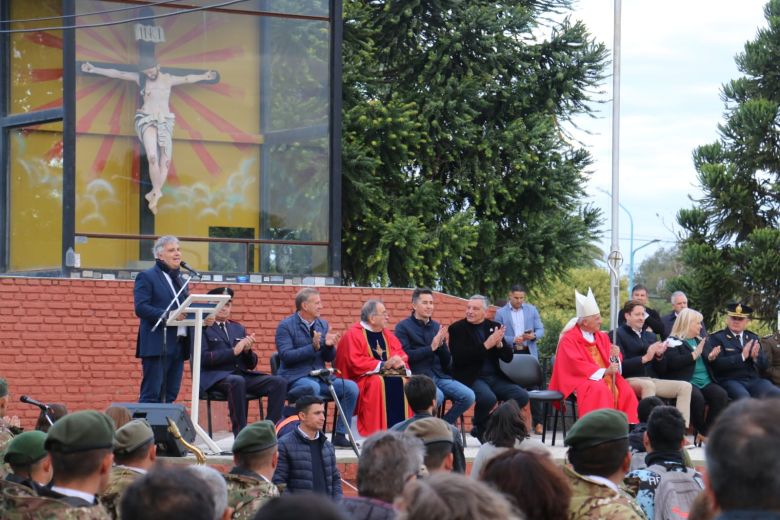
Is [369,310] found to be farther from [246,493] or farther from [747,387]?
[246,493]

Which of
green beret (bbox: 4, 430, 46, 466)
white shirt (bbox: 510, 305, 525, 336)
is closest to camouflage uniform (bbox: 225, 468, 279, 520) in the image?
green beret (bbox: 4, 430, 46, 466)

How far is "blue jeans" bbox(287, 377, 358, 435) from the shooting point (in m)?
12.1

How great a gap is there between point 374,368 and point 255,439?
18.7 ft

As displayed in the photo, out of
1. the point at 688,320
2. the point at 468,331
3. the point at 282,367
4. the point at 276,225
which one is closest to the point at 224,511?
the point at 282,367

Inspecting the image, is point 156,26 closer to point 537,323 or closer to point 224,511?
point 537,323

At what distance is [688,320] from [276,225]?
5308mm

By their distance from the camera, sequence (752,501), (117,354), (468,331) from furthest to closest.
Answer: (117,354) < (468,331) < (752,501)

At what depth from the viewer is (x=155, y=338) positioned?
37.5 ft

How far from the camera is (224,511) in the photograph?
462 cm

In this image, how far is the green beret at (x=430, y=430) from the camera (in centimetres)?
636

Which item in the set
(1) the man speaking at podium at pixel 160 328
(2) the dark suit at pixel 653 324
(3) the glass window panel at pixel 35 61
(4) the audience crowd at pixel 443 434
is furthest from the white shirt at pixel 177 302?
(2) the dark suit at pixel 653 324

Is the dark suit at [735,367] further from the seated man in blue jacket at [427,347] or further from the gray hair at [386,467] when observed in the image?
the gray hair at [386,467]

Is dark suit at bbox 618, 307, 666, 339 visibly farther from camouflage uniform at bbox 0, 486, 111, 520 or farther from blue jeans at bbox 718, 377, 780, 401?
camouflage uniform at bbox 0, 486, 111, 520

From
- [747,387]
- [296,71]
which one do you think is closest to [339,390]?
[747,387]
